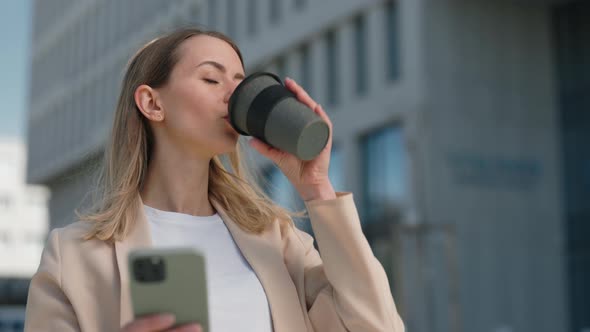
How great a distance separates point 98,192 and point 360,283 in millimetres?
826

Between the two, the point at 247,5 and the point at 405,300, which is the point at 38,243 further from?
the point at 405,300

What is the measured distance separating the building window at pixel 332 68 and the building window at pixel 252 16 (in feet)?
13.4

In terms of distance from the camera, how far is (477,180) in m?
22.0

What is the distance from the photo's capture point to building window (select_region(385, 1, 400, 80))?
74.0 ft

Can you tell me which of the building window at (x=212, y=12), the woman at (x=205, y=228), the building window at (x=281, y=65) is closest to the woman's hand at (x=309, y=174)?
the woman at (x=205, y=228)

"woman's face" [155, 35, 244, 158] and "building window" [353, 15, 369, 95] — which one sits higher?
"building window" [353, 15, 369, 95]

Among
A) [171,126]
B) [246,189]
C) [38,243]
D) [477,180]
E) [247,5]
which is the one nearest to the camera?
[171,126]

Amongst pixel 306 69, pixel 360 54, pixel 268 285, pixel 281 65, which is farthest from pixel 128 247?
pixel 281 65

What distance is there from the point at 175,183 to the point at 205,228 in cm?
15

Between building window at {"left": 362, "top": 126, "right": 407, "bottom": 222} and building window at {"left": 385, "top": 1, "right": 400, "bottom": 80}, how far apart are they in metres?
1.50

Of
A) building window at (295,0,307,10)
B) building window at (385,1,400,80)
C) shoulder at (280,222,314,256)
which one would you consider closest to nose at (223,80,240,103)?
shoulder at (280,222,314,256)

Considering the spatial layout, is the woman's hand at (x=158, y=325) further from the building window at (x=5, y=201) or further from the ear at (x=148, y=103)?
the building window at (x=5, y=201)

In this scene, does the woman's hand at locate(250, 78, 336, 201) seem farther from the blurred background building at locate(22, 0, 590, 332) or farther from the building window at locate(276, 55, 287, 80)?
the building window at locate(276, 55, 287, 80)

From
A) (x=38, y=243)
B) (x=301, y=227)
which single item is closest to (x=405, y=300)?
(x=301, y=227)
